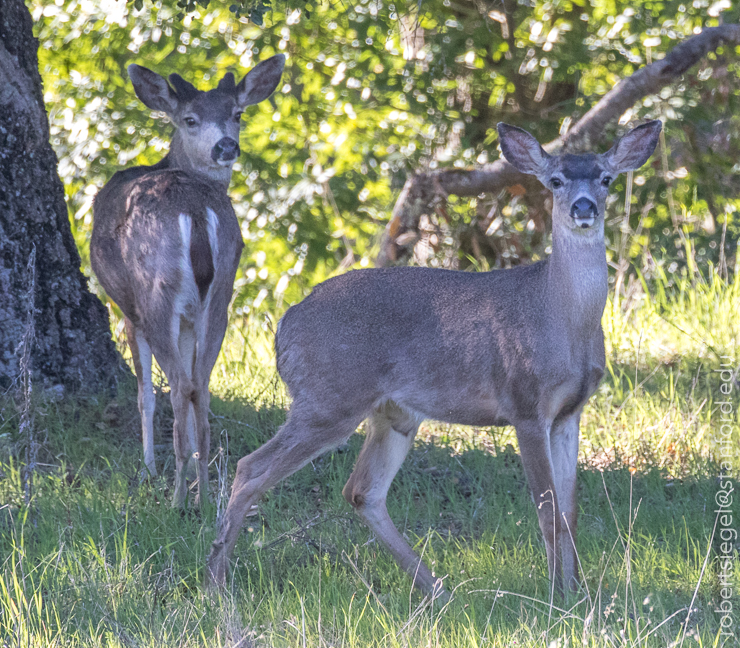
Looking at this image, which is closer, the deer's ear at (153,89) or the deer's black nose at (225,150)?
the deer's black nose at (225,150)

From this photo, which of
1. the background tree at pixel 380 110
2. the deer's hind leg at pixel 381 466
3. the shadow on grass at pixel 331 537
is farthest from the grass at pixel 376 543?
the background tree at pixel 380 110

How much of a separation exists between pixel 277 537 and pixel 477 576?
33.0 inches

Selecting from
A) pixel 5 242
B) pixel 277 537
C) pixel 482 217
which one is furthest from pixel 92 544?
pixel 482 217

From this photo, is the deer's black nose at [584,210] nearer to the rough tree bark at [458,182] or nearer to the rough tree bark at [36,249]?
the rough tree bark at [36,249]

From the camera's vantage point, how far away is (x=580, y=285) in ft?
13.8

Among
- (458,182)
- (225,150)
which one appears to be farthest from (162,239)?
(458,182)

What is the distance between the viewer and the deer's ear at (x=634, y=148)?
4.45 meters

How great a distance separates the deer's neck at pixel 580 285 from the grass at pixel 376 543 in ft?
2.87

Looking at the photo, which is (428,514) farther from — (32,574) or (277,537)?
(32,574)

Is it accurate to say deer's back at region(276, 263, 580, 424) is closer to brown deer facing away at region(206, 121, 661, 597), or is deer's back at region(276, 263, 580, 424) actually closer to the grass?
brown deer facing away at region(206, 121, 661, 597)

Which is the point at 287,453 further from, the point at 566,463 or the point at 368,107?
the point at 368,107

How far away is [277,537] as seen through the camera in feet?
13.6

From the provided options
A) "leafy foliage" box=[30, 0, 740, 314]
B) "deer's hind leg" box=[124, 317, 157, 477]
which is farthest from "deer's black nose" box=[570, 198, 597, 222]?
"leafy foliage" box=[30, 0, 740, 314]

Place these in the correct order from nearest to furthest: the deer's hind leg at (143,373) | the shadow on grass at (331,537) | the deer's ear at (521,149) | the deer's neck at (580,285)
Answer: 1. the shadow on grass at (331,537)
2. the deer's neck at (580,285)
3. the deer's ear at (521,149)
4. the deer's hind leg at (143,373)
